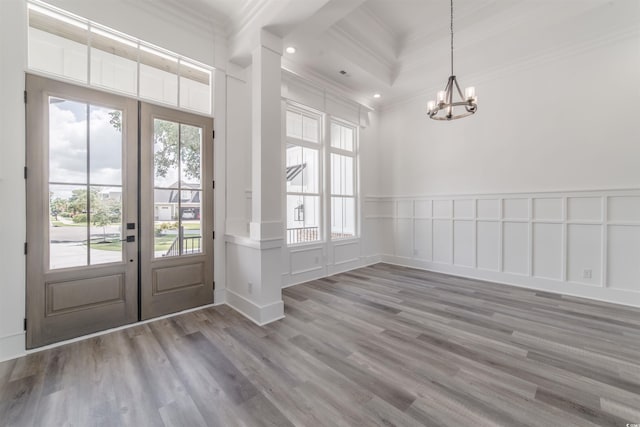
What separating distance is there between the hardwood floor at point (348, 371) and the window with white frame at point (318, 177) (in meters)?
1.89

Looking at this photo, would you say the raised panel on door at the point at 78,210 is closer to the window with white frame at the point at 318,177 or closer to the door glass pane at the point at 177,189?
the door glass pane at the point at 177,189

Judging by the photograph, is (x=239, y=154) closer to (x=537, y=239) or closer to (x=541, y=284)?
(x=537, y=239)

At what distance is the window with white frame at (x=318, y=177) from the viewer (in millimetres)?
4508

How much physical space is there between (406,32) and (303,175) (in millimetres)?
3029

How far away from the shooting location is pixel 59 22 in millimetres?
2516

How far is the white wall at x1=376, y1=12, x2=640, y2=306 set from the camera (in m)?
3.44

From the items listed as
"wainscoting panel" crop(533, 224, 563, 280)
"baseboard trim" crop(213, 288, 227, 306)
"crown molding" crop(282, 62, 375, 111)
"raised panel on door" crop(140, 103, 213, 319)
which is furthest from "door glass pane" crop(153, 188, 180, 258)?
"wainscoting panel" crop(533, 224, 563, 280)

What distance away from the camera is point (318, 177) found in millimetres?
4848

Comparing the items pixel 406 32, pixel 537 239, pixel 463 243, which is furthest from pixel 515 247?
pixel 406 32

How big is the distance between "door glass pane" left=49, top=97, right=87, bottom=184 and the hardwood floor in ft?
5.35

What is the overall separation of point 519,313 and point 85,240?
4.89 metres

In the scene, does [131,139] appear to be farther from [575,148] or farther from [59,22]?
[575,148]

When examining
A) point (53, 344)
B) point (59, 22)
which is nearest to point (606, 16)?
point (59, 22)

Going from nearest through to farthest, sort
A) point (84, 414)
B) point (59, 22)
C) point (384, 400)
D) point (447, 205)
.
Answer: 1. point (84, 414)
2. point (384, 400)
3. point (59, 22)
4. point (447, 205)
